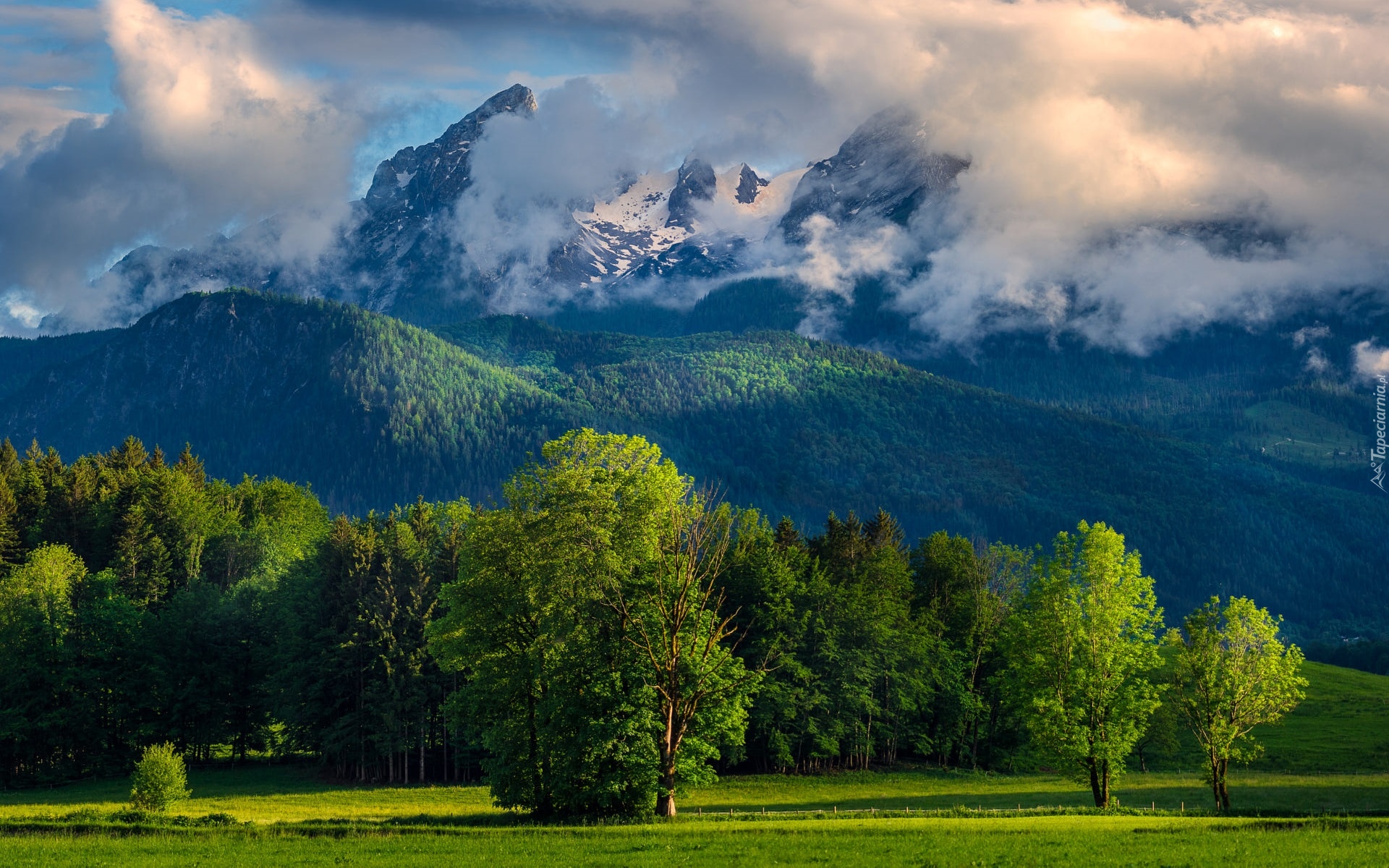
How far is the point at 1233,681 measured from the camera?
72.4m

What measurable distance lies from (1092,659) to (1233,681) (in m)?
8.15

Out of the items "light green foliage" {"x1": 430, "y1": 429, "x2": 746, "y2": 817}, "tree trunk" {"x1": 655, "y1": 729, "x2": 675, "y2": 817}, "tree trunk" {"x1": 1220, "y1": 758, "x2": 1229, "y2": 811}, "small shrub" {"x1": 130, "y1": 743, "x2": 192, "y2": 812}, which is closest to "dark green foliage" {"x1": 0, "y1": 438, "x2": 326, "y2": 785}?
"small shrub" {"x1": 130, "y1": 743, "x2": 192, "y2": 812}

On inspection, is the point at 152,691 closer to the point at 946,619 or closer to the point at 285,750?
the point at 285,750

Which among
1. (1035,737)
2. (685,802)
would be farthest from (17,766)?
(1035,737)

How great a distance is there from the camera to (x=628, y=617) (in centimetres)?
6234

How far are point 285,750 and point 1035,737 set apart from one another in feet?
224

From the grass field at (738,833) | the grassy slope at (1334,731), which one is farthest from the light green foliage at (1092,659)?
the grassy slope at (1334,731)

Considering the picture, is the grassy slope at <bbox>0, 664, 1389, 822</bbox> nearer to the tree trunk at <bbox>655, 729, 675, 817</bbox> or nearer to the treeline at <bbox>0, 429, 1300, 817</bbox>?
the treeline at <bbox>0, 429, 1300, 817</bbox>

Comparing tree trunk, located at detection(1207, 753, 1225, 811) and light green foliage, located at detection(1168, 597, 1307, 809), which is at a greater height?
light green foliage, located at detection(1168, 597, 1307, 809)

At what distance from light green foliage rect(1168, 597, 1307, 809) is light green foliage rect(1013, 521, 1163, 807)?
8.25 ft

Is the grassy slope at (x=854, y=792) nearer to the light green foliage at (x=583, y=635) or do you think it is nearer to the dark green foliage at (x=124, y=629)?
the dark green foliage at (x=124, y=629)

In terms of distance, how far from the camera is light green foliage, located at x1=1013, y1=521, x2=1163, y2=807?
72.2 m

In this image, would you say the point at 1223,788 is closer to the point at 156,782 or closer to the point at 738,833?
the point at 738,833

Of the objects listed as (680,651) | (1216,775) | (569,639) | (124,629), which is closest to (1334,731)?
(1216,775)
